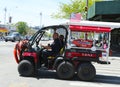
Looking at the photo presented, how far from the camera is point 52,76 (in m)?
13.4

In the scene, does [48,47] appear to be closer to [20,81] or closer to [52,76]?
[52,76]

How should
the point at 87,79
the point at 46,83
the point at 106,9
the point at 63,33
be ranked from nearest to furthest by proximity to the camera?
the point at 46,83
the point at 87,79
the point at 63,33
the point at 106,9

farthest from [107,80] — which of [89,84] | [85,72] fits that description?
[89,84]

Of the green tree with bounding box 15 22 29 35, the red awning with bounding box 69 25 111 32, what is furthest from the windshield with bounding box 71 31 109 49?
the green tree with bounding box 15 22 29 35

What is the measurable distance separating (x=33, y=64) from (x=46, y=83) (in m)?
1.72

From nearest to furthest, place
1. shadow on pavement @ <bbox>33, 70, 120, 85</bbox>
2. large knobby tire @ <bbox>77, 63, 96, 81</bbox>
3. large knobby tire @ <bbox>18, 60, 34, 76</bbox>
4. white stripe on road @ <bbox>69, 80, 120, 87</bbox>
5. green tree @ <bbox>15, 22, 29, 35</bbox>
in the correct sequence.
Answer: white stripe on road @ <bbox>69, 80, 120, 87</bbox>, large knobby tire @ <bbox>77, 63, 96, 81</bbox>, shadow on pavement @ <bbox>33, 70, 120, 85</bbox>, large knobby tire @ <bbox>18, 60, 34, 76</bbox>, green tree @ <bbox>15, 22, 29, 35</bbox>

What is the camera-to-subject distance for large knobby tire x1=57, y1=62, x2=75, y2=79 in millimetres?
12789

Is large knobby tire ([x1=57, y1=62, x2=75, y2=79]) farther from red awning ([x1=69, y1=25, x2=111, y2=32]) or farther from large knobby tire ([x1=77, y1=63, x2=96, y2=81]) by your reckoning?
red awning ([x1=69, y1=25, x2=111, y2=32])

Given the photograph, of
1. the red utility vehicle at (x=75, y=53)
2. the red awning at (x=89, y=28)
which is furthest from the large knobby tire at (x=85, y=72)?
the red awning at (x=89, y=28)

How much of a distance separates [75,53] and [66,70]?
730 millimetres

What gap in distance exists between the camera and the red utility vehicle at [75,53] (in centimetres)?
1280

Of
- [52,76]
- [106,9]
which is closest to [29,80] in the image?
[52,76]

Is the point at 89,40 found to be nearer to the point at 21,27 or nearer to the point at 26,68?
the point at 26,68

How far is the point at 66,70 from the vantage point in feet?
42.0
